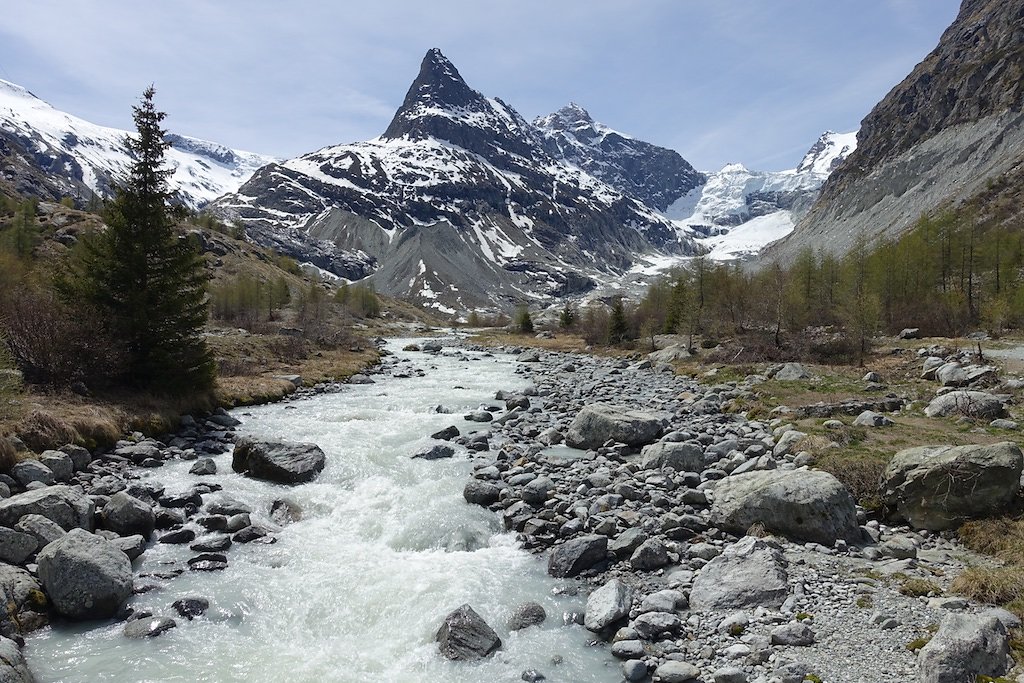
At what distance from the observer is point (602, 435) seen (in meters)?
21.4

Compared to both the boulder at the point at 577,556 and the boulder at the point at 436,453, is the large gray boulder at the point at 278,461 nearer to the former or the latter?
the boulder at the point at 436,453

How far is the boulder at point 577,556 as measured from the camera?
1192 cm

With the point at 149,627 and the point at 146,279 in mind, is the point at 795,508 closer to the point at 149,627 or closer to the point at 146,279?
the point at 149,627

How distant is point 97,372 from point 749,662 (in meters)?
26.3

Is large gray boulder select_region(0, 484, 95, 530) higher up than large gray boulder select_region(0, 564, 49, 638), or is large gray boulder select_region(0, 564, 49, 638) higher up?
large gray boulder select_region(0, 484, 95, 530)

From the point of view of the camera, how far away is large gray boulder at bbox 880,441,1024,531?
36.1 feet

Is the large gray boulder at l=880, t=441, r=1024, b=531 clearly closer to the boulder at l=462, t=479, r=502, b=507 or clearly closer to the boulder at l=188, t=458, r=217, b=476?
the boulder at l=462, t=479, r=502, b=507

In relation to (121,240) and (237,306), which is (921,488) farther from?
(237,306)

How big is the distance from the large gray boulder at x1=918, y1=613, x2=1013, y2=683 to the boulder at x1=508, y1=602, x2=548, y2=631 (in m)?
5.99

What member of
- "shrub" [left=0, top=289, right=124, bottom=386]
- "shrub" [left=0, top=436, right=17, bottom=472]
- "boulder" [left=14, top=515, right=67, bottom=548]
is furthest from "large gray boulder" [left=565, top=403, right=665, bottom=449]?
"shrub" [left=0, top=289, right=124, bottom=386]

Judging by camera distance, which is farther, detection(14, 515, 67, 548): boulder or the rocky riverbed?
detection(14, 515, 67, 548): boulder

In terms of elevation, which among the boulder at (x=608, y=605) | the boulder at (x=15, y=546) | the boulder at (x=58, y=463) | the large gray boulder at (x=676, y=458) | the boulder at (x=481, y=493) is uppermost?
the boulder at (x=58, y=463)

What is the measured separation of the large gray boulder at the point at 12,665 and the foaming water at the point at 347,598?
52 cm

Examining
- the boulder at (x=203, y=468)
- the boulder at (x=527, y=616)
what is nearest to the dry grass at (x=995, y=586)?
the boulder at (x=527, y=616)
